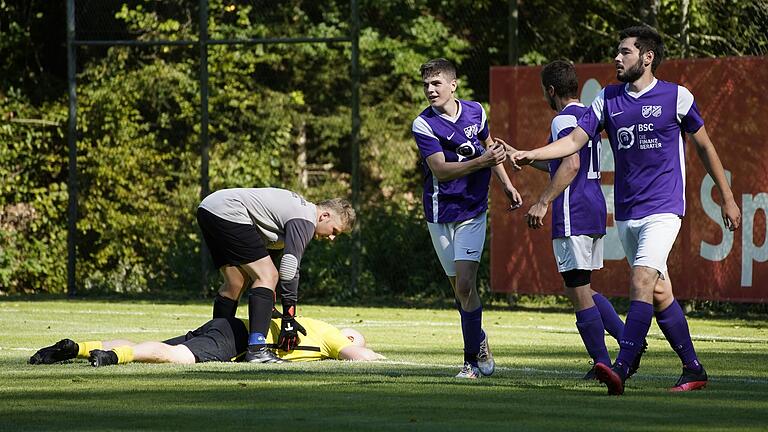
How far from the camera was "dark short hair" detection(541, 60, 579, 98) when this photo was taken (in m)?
9.52

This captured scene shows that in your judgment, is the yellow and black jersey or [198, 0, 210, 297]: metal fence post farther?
[198, 0, 210, 297]: metal fence post

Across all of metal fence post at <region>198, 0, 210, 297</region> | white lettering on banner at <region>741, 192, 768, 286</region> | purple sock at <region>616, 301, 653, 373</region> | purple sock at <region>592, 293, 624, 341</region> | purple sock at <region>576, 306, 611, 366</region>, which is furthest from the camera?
metal fence post at <region>198, 0, 210, 297</region>

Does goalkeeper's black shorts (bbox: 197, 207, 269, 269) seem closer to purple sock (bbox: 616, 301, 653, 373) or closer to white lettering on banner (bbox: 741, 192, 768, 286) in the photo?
purple sock (bbox: 616, 301, 653, 373)

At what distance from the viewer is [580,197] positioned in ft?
30.4

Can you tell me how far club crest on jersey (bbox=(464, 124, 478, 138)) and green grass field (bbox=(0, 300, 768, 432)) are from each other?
150cm

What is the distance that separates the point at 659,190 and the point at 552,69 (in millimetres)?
1369

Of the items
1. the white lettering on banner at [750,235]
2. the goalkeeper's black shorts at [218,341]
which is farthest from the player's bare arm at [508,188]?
the white lettering on banner at [750,235]

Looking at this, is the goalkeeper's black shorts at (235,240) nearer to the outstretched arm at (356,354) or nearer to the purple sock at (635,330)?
the outstretched arm at (356,354)

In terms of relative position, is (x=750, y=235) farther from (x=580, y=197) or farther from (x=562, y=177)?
(x=562, y=177)

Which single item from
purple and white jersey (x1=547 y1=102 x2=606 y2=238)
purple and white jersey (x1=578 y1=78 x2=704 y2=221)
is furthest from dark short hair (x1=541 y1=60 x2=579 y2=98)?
purple and white jersey (x1=578 y1=78 x2=704 y2=221)

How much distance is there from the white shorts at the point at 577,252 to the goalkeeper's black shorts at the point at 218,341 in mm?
2486

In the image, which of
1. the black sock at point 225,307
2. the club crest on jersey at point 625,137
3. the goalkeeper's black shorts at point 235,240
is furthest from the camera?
the black sock at point 225,307

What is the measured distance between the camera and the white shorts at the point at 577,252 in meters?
9.21

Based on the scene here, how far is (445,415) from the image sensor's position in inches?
286
